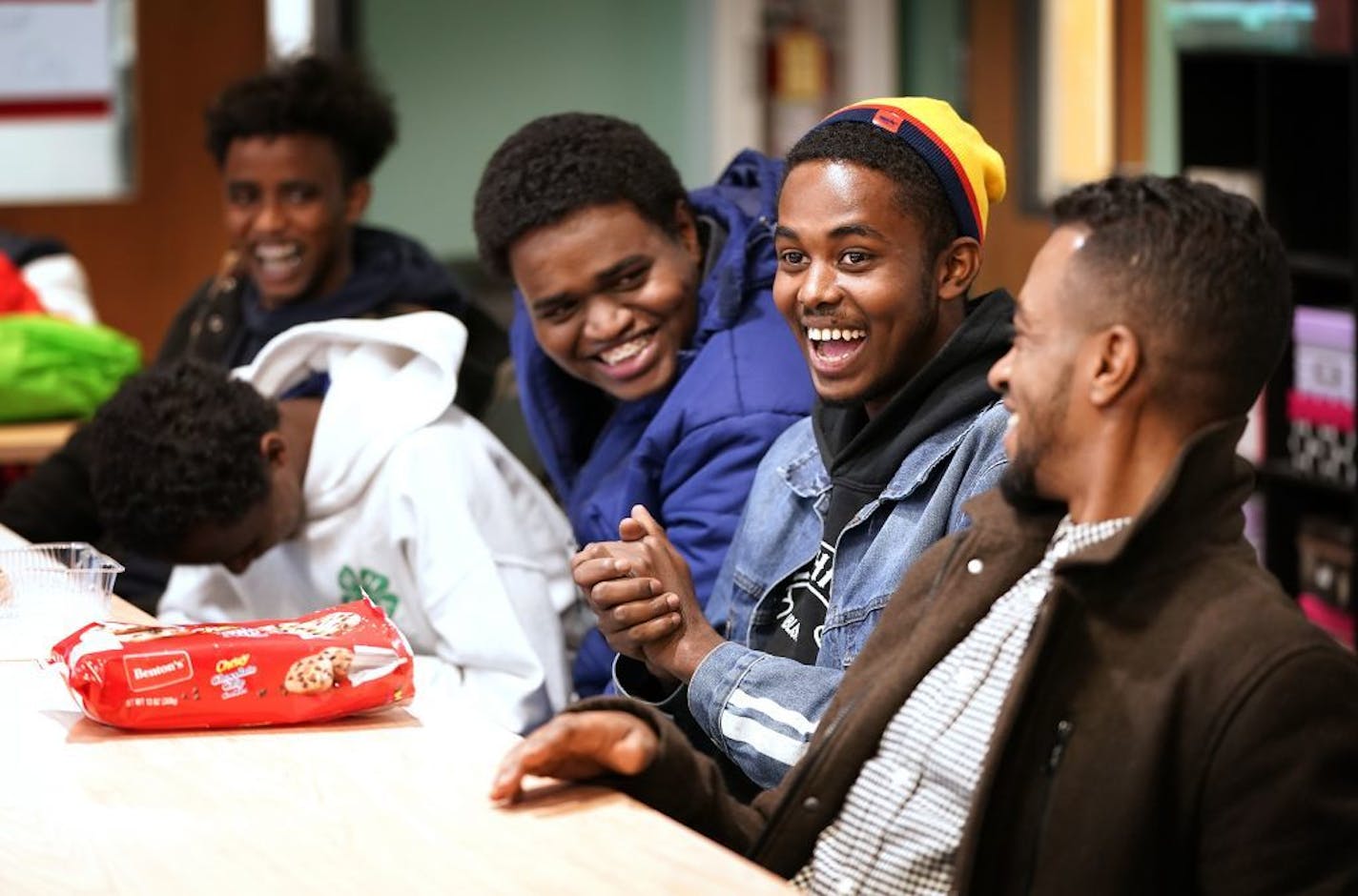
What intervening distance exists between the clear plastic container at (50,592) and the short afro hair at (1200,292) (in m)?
1.16

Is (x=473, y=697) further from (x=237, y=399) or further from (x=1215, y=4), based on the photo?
(x=1215, y=4)

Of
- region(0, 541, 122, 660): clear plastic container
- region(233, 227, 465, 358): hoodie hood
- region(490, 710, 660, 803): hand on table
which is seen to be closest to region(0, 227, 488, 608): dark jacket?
region(233, 227, 465, 358): hoodie hood

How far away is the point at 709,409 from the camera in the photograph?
233 cm

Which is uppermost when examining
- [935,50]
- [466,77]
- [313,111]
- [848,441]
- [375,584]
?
[935,50]

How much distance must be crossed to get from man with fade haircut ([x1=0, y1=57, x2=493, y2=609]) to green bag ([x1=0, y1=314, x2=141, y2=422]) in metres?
0.35

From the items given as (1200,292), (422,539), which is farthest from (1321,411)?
(1200,292)

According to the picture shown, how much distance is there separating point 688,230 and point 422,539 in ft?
1.75

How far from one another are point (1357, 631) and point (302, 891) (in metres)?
3.14

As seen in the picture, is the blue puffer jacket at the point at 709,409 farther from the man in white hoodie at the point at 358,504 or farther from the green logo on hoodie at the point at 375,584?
the green logo on hoodie at the point at 375,584

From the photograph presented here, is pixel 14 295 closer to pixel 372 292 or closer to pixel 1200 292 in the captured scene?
pixel 372 292

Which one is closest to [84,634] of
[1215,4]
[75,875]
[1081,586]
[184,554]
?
[75,875]

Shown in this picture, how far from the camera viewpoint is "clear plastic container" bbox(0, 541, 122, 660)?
205 centimetres

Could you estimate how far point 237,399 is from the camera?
249 cm

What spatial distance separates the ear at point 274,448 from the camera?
8.12 feet
